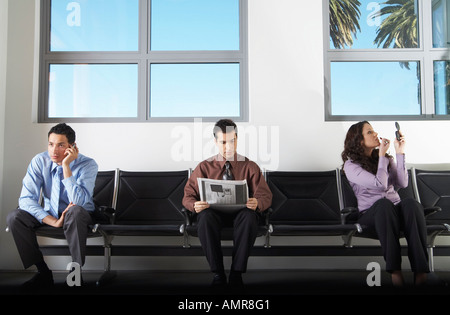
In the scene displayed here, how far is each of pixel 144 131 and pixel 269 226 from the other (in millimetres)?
1531

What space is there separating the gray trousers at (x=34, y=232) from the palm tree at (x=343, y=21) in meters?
2.74

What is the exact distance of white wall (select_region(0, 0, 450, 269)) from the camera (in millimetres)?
3766

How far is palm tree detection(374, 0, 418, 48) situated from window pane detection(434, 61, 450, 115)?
0.30m

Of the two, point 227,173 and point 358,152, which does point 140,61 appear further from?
point 358,152

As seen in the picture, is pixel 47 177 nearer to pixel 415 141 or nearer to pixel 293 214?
pixel 293 214

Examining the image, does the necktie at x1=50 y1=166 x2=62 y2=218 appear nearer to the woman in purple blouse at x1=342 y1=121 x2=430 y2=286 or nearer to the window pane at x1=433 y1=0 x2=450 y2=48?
the woman in purple blouse at x1=342 y1=121 x2=430 y2=286

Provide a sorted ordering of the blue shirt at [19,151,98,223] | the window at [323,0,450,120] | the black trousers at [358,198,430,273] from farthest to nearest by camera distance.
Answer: the window at [323,0,450,120] → the blue shirt at [19,151,98,223] → the black trousers at [358,198,430,273]

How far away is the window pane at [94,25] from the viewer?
13.2ft

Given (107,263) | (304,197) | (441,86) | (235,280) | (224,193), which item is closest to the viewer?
(235,280)

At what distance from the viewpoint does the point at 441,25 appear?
157 inches

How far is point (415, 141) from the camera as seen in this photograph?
3758 mm

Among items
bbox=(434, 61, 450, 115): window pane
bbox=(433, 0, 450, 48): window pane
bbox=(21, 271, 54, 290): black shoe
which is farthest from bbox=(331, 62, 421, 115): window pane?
bbox=(21, 271, 54, 290): black shoe

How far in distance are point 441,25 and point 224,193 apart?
9.17ft
